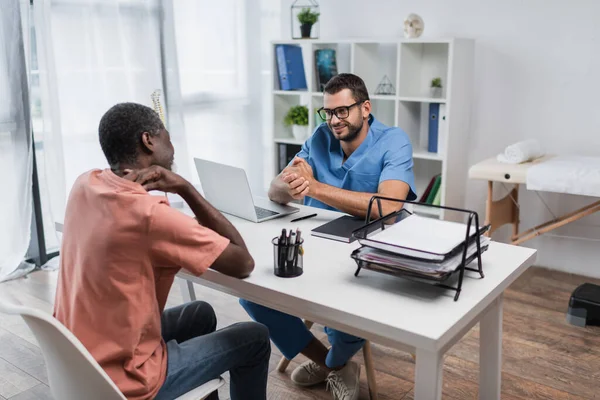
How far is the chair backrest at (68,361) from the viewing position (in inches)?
43.5

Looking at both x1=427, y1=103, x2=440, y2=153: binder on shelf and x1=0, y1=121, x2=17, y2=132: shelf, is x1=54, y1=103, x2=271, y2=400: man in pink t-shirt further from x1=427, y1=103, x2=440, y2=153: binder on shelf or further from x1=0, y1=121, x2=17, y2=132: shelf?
x1=427, y1=103, x2=440, y2=153: binder on shelf

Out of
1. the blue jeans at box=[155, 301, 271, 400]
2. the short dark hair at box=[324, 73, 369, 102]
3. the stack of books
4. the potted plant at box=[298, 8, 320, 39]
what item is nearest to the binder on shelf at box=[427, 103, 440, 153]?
the potted plant at box=[298, 8, 320, 39]

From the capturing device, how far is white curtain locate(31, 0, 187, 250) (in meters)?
3.26

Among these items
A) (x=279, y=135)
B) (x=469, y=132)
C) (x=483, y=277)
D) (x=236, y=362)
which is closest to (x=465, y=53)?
(x=469, y=132)

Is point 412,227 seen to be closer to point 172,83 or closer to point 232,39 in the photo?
point 172,83

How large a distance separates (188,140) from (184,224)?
294 centimetres

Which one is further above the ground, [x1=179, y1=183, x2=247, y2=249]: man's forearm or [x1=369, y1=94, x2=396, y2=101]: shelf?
[x1=369, y1=94, x2=396, y2=101]: shelf

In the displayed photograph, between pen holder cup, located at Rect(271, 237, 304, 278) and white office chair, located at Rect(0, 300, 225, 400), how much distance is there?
1.62ft

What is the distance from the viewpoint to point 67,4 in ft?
10.8

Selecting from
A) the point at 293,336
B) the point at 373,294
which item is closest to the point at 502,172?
the point at 293,336

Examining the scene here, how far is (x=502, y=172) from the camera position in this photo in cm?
299

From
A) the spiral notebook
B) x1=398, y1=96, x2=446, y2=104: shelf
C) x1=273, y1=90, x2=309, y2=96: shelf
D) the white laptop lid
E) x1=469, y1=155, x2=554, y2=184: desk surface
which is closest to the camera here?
the spiral notebook

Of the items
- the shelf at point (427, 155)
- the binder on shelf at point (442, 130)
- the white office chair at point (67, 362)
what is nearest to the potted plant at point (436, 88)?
the binder on shelf at point (442, 130)

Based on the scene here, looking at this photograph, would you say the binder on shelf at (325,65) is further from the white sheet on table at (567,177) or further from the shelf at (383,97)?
the white sheet on table at (567,177)
